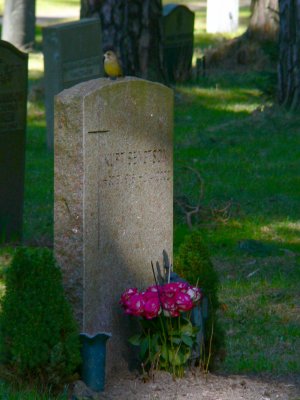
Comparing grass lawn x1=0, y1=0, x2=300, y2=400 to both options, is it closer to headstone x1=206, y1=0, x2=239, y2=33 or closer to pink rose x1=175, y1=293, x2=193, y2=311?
pink rose x1=175, y1=293, x2=193, y2=311

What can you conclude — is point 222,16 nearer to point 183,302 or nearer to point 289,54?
point 289,54

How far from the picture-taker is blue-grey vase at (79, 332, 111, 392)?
5.29 metres

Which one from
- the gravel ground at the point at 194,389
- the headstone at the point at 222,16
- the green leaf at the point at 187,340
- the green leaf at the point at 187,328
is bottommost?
the headstone at the point at 222,16

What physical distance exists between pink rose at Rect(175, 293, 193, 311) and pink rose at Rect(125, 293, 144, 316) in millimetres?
182

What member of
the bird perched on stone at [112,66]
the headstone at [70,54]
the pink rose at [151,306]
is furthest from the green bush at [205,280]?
the headstone at [70,54]

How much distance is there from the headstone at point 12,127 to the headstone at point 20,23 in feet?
56.4

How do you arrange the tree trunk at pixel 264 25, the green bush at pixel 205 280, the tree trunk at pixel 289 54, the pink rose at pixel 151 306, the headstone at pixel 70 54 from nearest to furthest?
the pink rose at pixel 151 306
the green bush at pixel 205 280
the headstone at pixel 70 54
the tree trunk at pixel 289 54
the tree trunk at pixel 264 25

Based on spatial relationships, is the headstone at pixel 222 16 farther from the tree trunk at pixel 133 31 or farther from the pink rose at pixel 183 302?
the pink rose at pixel 183 302

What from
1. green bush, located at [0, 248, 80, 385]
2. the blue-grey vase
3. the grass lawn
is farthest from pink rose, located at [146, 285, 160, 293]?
the grass lawn

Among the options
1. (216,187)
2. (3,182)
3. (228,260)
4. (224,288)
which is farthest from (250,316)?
(216,187)

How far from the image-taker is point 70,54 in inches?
534

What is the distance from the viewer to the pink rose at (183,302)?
544cm

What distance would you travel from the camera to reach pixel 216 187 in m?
11.6

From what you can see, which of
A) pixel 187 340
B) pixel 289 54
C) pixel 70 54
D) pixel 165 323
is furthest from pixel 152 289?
pixel 289 54
